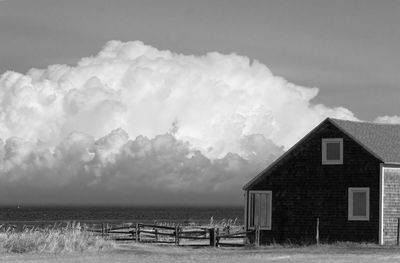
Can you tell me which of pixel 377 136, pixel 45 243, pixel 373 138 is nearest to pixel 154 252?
pixel 45 243

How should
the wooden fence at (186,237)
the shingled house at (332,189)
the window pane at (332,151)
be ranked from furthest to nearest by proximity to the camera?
the wooden fence at (186,237) → the window pane at (332,151) → the shingled house at (332,189)

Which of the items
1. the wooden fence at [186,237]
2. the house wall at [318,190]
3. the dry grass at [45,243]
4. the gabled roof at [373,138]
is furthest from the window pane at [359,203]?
the dry grass at [45,243]

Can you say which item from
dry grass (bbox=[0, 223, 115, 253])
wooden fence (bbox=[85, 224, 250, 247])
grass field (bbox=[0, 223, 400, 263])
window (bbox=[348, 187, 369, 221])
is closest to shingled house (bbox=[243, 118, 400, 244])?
window (bbox=[348, 187, 369, 221])

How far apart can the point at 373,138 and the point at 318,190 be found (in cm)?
389

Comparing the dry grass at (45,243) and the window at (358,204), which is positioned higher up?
the window at (358,204)

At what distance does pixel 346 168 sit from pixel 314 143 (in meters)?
1.99

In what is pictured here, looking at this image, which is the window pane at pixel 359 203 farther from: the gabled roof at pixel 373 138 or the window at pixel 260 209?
the window at pixel 260 209

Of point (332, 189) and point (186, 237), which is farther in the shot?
point (186, 237)

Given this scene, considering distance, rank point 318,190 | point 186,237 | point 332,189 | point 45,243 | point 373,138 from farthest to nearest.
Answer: point 186,237
point 373,138
point 318,190
point 332,189
point 45,243

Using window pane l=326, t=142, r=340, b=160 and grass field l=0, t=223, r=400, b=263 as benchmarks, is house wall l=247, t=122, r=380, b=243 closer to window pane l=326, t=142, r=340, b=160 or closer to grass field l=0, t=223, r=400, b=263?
window pane l=326, t=142, r=340, b=160

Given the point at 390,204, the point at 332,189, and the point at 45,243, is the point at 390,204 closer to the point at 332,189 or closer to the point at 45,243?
the point at 332,189

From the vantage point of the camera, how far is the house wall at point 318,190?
4284cm

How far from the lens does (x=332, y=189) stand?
4384 centimetres

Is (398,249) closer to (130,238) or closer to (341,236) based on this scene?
(341,236)
